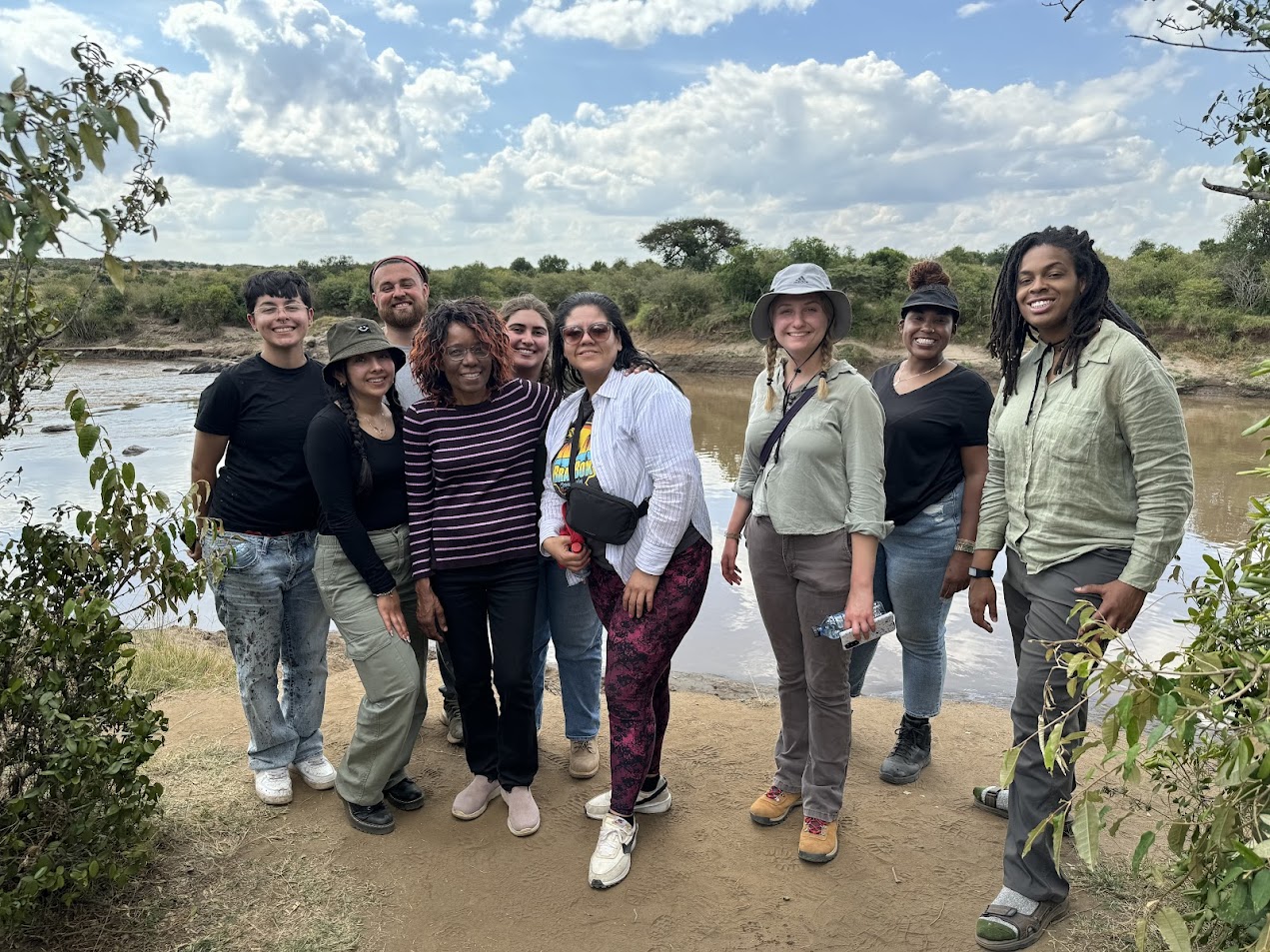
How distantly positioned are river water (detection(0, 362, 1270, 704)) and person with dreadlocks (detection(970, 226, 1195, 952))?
22 centimetres

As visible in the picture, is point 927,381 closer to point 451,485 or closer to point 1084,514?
point 1084,514

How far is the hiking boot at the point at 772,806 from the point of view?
119 inches

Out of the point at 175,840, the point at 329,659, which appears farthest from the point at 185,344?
the point at 175,840

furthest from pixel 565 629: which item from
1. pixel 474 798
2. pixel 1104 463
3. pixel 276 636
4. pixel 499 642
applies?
pixel 1104 463

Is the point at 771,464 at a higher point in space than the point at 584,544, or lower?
higher

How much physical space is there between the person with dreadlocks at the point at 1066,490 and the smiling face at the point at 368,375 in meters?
2.02

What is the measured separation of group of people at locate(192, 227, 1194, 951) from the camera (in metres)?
2.38

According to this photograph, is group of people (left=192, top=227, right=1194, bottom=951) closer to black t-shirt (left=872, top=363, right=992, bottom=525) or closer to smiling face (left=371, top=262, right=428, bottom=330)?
black t-shirt (left=872, top=363, right=992, bottom=525)

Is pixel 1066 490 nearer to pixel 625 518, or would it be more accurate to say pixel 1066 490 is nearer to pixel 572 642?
pixel 625 518

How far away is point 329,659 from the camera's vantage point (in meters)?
5.04

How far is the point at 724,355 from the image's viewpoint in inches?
959

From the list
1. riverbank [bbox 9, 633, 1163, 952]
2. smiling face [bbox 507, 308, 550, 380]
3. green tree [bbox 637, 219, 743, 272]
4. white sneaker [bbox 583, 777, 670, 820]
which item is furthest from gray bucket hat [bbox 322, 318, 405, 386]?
green tree [bbox 637, 219, 743, 272]

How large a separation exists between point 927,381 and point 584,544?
1.48 m

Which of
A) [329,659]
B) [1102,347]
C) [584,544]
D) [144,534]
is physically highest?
[1102,347]
